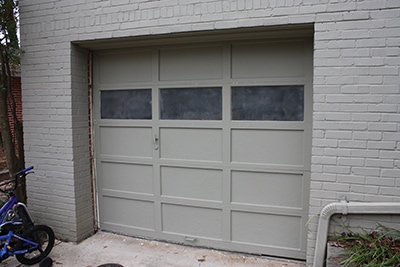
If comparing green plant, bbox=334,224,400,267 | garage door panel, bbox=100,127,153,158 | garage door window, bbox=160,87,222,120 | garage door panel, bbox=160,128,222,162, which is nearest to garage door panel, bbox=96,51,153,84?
garage door window, bbox=160,87,222,120

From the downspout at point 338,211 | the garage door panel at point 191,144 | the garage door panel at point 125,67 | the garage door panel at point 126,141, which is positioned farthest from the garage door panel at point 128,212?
the downspout at point 338,211

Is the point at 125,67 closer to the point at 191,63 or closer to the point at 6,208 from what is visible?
the point at 191,63

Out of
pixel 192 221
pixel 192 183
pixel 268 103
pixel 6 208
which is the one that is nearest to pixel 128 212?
pixel 192 221

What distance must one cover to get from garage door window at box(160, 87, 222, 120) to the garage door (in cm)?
1

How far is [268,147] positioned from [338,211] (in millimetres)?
864

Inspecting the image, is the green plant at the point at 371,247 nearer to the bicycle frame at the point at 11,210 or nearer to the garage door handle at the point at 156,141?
the garage door handle at the point at 156,141

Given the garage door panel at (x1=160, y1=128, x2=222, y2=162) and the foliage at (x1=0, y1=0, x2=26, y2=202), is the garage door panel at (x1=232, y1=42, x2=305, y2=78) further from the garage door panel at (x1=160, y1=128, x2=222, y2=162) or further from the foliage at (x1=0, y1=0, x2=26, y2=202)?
the foliage at (x1=0, y1=0, x2=26, y2=202)

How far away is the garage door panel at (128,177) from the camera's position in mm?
3633

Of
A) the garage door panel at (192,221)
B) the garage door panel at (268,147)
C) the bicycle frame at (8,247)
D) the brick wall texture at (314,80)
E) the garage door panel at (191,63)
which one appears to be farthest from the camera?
the garage door panel at (192,221)

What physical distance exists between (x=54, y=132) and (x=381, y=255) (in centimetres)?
337

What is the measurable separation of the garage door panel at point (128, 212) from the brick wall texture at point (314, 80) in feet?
1.01

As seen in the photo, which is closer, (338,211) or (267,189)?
(338,211)

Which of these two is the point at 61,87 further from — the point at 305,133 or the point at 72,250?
the point at 305,133

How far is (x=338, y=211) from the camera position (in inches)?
103
